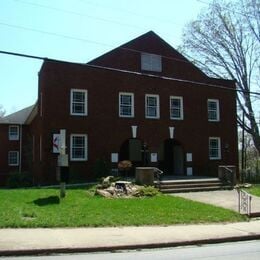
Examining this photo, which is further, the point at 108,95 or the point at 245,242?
the point at 108,95

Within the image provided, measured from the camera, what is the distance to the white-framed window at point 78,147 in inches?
1264

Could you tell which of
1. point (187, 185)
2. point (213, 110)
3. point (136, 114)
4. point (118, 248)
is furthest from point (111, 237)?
point (213, 110)

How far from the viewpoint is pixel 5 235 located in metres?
13.9

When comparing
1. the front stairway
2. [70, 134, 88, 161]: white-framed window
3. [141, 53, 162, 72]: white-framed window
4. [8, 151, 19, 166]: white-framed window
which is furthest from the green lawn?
[8, 151, 19, 166]: white-framed window

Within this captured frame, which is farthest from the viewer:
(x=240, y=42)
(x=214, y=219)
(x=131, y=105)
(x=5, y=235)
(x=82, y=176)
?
(x=240, y=42)

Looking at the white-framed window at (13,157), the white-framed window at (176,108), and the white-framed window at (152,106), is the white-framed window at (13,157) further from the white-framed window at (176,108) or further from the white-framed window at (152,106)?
the white-framed window at (176,108)

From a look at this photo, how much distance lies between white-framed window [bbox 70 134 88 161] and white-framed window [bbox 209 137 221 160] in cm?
971

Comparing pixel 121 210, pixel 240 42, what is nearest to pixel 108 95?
pixel 121 210

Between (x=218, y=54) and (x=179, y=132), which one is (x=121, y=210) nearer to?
(x=179, y=132)

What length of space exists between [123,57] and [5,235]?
22248 millimetres

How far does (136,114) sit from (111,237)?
2042 centimetres

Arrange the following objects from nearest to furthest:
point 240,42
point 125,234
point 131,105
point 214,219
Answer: point 125,234 < point 214,219 < point 131,105 < point 240,42

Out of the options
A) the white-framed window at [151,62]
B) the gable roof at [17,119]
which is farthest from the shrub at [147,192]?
the gable roof at [17,119]

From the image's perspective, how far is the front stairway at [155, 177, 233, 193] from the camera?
26.3 meters
